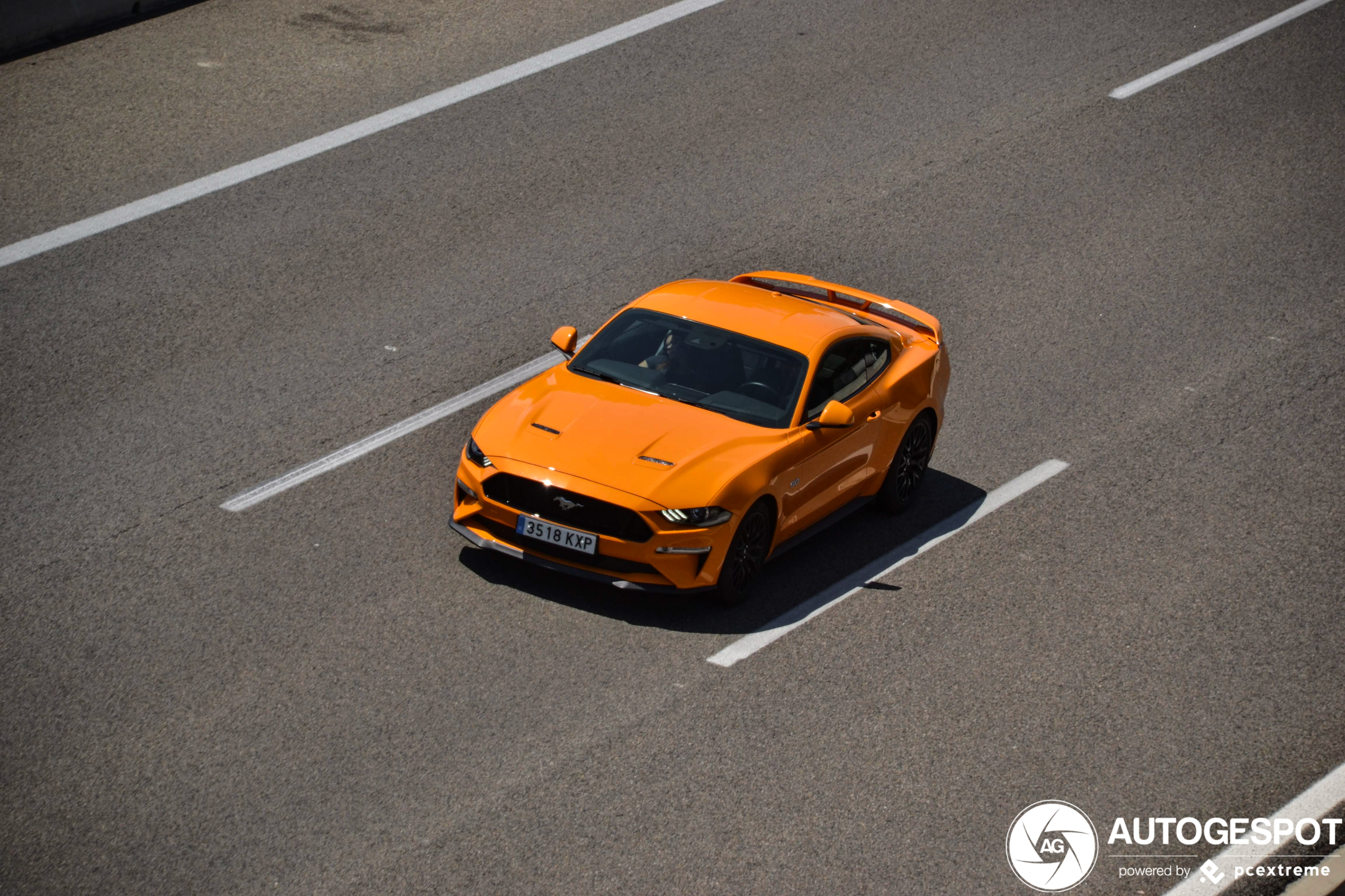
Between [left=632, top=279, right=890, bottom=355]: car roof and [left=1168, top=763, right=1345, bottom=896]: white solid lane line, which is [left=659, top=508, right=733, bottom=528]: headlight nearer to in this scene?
[left=632, top=279, right=890, bottom=355]: car roof

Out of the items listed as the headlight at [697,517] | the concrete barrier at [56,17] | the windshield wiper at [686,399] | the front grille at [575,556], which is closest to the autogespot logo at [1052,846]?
the headlight at [697,517]

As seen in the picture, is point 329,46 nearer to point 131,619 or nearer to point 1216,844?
point 131,619

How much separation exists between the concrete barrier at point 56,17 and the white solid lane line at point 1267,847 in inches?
559

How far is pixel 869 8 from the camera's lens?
1794 cm

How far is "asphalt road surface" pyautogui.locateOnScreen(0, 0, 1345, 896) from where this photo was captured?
6898mm

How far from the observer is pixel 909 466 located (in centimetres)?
988

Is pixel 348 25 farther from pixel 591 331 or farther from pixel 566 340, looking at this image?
pixel 566 340

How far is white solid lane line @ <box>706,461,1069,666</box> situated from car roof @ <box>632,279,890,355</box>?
Answer: 54.7 inches

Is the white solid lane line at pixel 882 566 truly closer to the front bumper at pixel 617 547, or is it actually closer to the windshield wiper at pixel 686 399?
the front bumper at pixel 617 547

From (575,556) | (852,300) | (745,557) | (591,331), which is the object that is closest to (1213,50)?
(852,300)

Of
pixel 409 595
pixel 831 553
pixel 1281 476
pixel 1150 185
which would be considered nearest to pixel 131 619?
pixel 409 595

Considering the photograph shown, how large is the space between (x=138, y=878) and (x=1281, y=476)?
822 cm

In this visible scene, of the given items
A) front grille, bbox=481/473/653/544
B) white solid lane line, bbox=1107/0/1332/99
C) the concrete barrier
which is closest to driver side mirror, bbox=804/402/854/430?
front grille, bbox=481/473/653/544

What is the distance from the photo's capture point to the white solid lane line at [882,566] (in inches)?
323
